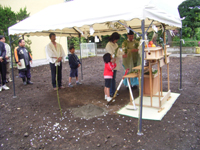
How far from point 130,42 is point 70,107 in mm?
2491

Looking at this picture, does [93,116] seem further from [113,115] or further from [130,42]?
[130,42]

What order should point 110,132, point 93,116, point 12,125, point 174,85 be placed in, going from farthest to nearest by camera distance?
1. point 174,85
2. point 93,116
3. point 12,125
4. point 110,132

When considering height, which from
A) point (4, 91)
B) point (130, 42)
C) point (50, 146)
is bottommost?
point (50, 146)

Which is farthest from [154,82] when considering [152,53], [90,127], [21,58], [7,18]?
[7,18]

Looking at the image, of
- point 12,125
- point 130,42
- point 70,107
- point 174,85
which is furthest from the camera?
point 174,85

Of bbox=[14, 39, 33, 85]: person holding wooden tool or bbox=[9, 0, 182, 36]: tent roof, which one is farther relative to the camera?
bbox=[14, 39, 33, 85]: person holding wooden tool

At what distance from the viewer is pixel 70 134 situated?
312 cm

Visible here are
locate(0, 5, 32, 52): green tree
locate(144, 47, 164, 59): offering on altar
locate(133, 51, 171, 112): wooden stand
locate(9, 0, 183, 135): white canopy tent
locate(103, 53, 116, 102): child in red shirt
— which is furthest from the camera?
locate(0, 5, 32, 52): green tree

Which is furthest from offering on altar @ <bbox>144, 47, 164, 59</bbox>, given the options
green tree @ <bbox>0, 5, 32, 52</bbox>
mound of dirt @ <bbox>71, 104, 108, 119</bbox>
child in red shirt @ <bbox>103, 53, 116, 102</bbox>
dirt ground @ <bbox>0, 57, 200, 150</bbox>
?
green tree @ <bbox>0, 5, 32, 52</bbox>

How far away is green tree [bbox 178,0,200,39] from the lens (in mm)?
15672

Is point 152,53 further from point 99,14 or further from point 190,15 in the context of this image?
point 190,15

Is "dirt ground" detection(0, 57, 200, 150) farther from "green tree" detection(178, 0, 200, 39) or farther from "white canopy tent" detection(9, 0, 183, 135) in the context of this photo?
"green tree" detection(178, 0, 200, 39)

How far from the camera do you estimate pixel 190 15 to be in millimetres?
16031

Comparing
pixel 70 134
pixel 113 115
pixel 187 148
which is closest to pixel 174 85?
pixel 113 115
